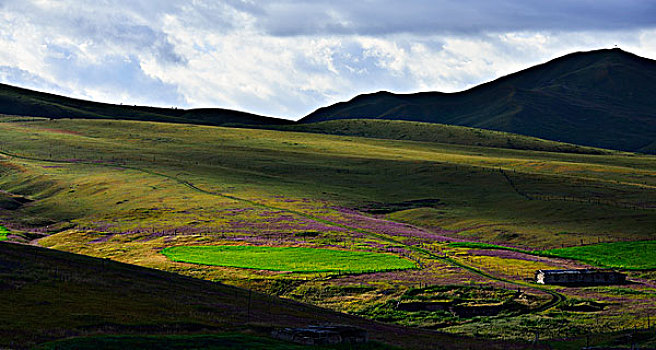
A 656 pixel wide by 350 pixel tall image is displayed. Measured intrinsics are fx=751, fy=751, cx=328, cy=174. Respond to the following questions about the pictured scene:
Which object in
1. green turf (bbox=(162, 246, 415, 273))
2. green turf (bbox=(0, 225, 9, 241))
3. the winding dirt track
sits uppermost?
the winding dirt track

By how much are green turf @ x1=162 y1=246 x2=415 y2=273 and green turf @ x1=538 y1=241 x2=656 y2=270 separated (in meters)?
22.8

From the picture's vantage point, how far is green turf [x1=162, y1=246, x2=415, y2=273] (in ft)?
303

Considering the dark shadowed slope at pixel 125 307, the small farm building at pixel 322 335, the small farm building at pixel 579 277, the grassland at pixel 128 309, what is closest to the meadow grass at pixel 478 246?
the small farm building at pixel 579 277

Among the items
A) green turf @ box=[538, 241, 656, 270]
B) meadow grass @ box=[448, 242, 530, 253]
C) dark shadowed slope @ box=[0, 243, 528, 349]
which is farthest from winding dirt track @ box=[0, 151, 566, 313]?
dark shadowed slope @ box=[0, 243, 528, 349]

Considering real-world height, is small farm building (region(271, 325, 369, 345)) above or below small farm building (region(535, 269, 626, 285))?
above

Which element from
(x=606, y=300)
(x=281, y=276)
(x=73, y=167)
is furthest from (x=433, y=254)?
(x=73, y=167)

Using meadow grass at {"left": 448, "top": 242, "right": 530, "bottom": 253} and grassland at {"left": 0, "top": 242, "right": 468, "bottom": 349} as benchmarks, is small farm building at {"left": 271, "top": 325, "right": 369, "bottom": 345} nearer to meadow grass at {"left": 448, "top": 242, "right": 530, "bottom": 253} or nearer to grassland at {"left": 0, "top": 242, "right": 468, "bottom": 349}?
grassland at {"left": 0, "top": 242, "right": 468, "bottom": 349}

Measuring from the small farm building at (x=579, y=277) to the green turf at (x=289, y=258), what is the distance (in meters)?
16.8

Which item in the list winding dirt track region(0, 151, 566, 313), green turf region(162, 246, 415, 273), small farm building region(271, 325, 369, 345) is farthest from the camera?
green turf region(162, 246, 415, 273)

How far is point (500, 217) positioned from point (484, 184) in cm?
3985

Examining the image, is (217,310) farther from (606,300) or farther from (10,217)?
(10,217)

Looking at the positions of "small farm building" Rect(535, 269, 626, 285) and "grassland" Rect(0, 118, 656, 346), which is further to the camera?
"small farm building" Rect(535, 269, 626, 285)

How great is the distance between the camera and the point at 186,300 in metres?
60.4

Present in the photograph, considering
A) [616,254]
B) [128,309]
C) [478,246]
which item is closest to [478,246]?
[478,246]
